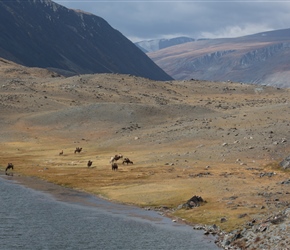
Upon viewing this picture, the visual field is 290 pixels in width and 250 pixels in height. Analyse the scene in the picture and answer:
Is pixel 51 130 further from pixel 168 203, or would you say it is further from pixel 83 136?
pixel 168 203

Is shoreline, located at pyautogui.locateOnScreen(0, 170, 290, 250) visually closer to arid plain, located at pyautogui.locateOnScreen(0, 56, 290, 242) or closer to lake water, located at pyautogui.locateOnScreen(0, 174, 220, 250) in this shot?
lake water, located at pyautogui.locateOnScreen(0, 174, 220, 250)

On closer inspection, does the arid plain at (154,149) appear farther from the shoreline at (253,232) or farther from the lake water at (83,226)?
the lake water at (83,226)

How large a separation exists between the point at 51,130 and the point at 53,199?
8503 centimetres

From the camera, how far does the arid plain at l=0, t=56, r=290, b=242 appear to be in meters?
65.1

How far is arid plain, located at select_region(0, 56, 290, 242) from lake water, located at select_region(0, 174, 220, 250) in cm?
369

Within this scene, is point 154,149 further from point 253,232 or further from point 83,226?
point 253,232

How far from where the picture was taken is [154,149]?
114625 mm

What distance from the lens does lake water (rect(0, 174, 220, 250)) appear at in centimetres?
4741

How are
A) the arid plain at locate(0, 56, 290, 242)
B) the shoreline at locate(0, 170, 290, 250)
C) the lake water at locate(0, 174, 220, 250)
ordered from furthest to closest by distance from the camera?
the arid plain at locate(0, 56, 290, 242) < the lake water at locate(0, 174, 220, 250) < the shoreline at locate(0, 170, 290, 250)

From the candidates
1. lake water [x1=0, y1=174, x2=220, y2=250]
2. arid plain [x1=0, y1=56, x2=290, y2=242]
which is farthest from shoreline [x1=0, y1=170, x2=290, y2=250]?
arid plain [x1=0, y1=56, x2=290, y2=242]

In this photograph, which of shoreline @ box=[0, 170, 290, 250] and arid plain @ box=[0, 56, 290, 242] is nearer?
shoreline @ box=[0, 170, 290, 250]

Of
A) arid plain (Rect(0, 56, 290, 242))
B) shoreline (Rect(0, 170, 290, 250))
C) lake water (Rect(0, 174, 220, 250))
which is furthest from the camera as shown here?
arid plain (Rect(0, 56, 290, 242))

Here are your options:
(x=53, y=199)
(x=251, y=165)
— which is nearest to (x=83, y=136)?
(x=251, y=165)

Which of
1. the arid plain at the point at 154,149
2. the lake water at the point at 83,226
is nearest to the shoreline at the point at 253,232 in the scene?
the lake water at the point at 83,226
